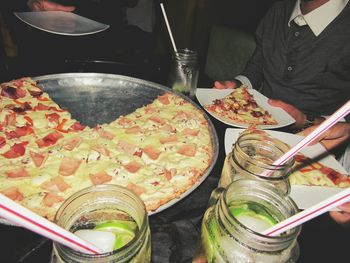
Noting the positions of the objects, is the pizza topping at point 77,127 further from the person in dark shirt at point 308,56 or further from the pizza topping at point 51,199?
the person in dark shirt at point 308,56

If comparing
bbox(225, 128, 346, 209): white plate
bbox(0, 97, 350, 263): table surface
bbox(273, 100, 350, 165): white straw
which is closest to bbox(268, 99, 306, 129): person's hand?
bbox(225, 128, 346, 209): white plate

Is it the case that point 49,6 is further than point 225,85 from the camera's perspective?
Yes

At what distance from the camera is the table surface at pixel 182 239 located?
1011 mm

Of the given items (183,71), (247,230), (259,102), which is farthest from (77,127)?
(259,102)

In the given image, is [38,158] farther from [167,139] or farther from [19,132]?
[167,139]

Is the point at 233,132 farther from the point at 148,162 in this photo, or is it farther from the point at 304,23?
the point at 304,23

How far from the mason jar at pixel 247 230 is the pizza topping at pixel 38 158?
3.73 feet

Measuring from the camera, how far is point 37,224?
1.71ft

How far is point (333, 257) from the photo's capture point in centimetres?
111

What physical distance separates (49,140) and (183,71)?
3.69 feet

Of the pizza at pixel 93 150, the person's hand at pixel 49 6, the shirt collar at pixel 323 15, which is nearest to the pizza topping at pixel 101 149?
the pizza at pixel 93 150

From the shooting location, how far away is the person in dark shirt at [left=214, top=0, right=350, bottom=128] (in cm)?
273

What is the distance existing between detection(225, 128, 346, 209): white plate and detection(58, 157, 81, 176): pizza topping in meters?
0.85

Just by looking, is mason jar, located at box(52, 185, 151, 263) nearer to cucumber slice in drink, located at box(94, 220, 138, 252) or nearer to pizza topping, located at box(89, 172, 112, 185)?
cucumber slice in drink, located at box(94, 220, 138, 252)
